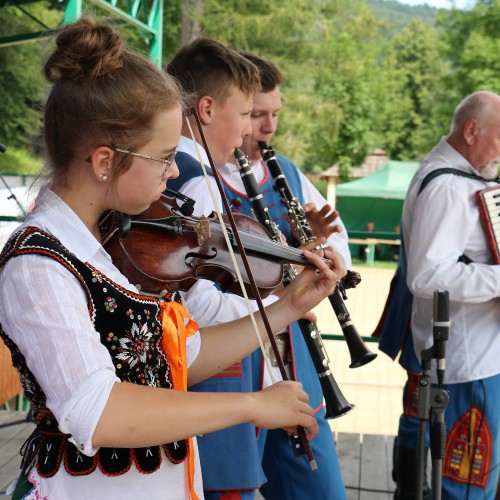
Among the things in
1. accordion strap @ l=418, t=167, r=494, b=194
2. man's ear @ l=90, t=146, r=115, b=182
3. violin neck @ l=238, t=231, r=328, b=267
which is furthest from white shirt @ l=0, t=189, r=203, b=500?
accordion strap @ l=418, t=167, r=494, b=194

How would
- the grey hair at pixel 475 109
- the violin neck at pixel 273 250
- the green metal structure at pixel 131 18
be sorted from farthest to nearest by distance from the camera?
the green metal structure at pixel 131 18
the grey hair at pixel 475 109
the violin neck at pixel 273 250

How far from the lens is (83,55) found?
4.58 ft

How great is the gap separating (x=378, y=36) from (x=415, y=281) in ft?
84.0

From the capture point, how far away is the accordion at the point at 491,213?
9.91ft

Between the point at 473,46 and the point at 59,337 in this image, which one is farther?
the point at 473,46

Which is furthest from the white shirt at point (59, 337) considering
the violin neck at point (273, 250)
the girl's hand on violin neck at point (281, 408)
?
the violin neck at point (273, 250)

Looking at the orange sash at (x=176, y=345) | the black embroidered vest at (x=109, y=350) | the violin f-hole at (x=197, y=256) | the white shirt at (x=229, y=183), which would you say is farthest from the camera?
the white shirt at (x=229, y=183)

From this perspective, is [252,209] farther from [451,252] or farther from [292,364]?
[451,252]

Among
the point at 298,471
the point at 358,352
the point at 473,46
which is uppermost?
the point at 358,352

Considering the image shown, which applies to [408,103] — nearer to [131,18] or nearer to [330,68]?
[330,68]

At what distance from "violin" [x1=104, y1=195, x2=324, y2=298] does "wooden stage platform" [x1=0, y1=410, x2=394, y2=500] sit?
2.01 m

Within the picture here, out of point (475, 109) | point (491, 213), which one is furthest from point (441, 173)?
point (475, 109)

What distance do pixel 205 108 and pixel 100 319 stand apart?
1045 millimetres

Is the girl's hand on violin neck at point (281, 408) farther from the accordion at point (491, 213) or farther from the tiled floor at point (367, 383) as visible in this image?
the tiled floor at point (367, 383)
